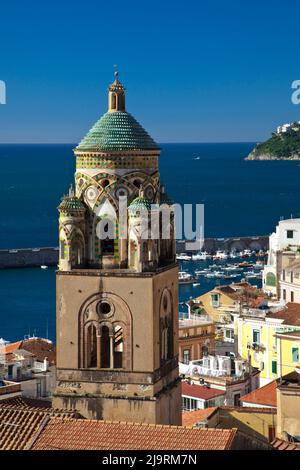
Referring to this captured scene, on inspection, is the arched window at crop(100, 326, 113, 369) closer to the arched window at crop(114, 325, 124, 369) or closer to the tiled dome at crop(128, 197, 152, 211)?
the arched window at crop(114, 325, 124, 369)

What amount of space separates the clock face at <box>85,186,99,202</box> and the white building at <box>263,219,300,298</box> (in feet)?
111

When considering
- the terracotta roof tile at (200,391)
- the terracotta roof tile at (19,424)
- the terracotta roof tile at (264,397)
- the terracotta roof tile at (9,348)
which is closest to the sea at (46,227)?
the terracotta roof tile at (9,348)

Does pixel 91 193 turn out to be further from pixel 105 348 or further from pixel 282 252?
pixel 282 252

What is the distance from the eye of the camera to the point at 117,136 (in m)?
21.8

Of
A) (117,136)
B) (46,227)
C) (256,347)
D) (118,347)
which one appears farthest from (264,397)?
(46,227)

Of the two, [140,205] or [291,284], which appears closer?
[140,205]

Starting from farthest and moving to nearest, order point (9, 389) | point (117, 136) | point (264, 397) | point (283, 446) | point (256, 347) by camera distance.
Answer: point (256, 347)
point (9, 389)
point (264, 397)
point (117, 136)
point (283, 446)

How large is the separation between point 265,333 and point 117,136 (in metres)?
22.3

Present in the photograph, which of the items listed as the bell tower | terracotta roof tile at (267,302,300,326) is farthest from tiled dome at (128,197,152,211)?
terracotta roof tile at (267,302,300,326)

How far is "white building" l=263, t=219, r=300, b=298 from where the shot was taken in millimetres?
55812

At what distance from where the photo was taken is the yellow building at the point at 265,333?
4053cm

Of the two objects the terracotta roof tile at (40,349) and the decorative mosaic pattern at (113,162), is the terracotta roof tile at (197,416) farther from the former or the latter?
the terracotta roof tile at (40,349)

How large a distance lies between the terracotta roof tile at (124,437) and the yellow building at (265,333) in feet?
65.3
